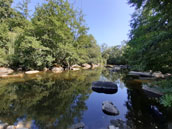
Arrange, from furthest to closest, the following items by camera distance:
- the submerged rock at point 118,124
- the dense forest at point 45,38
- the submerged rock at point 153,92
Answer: the dense forest at point 45,38, the submerged rock at point 153,92, the submerged rock at point 118,124

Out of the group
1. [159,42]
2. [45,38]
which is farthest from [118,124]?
[45,38]

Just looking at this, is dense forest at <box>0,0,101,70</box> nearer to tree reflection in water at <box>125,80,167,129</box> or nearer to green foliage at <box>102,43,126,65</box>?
tree reflection in water at <box>125,80,167,129</box>

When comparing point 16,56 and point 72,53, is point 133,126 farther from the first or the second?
point 16,56

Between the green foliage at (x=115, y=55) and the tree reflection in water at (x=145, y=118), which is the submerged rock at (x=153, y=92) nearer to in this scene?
the tree reflection in water at (x=145, y=118)

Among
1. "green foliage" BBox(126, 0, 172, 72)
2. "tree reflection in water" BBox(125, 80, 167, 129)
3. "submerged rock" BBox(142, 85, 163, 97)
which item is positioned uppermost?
"green foliage" BBox(126, 0, 172, 72)

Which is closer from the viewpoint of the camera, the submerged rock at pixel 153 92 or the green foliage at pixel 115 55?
the submerged rock at pixel 153 92

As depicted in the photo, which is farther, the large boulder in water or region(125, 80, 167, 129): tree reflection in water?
the large boulder in water

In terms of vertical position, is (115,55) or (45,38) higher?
(45,38)

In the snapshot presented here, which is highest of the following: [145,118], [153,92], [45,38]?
[45,38]

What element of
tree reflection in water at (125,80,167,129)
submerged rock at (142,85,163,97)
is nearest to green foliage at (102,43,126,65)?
submerged rock at (142,85,163,97)

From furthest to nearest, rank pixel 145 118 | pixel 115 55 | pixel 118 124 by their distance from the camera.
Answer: pixel 115 55 < pixel 145 118 < pixel 118 124

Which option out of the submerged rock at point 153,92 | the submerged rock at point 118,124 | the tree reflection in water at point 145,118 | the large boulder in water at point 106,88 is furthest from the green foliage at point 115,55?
the submerged rock at point 118,124

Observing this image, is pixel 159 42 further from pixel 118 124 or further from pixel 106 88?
pixel 106 88

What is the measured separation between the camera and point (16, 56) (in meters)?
11.7
